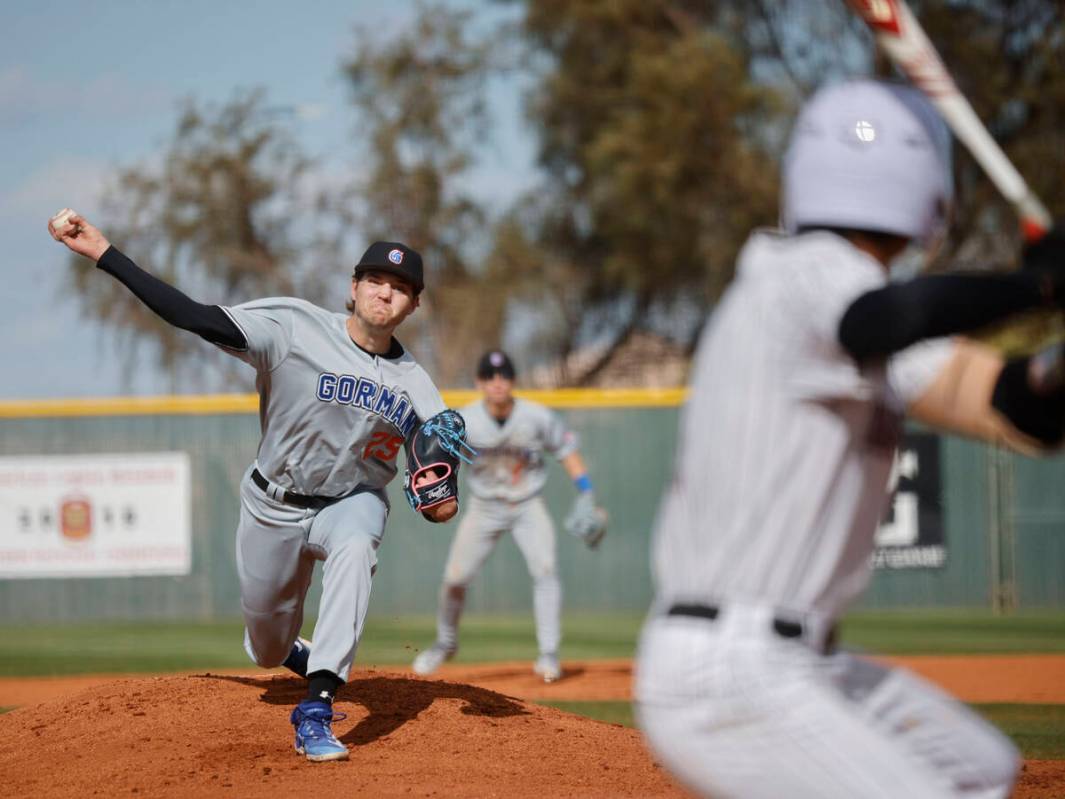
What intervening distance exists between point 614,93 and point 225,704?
20.7 meters

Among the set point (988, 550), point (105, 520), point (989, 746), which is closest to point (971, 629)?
point (988, 550)

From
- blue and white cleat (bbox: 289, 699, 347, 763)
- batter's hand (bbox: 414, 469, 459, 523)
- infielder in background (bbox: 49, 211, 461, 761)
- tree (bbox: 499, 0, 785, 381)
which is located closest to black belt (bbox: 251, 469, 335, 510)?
infielder in background (bbox: 49, 211, 461, 761)

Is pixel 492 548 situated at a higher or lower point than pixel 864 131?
lower

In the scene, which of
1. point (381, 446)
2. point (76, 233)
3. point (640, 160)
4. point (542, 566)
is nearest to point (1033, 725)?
point (542, 566)

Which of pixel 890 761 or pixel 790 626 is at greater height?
pixel 790 626

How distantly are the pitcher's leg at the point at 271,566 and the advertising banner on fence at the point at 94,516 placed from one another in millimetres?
9660

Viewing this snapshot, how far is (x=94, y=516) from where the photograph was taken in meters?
15.2

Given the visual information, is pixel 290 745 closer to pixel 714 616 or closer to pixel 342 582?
pixel 342 582

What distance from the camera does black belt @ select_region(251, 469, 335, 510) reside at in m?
5.75

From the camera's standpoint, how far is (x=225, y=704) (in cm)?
604

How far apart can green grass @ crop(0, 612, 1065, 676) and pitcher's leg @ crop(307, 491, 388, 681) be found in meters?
5.43

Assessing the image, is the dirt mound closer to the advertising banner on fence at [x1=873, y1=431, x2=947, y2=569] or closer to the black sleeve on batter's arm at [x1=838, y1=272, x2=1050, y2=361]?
the black sleeve on batter's arm at [x1=838, y1=272, x2=1050, y2=361]

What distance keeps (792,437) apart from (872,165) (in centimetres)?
51

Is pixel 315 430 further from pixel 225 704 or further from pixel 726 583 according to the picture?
pixel 726 583
